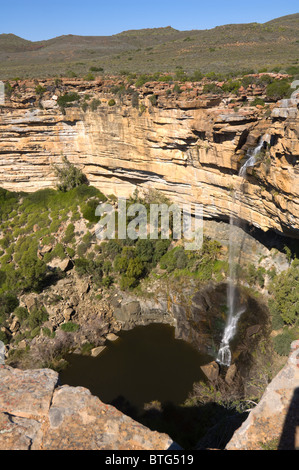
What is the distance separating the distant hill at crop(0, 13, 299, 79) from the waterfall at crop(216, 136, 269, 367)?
1186cm

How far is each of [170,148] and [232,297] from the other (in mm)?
11536

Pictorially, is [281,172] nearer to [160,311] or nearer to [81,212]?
[160,311]

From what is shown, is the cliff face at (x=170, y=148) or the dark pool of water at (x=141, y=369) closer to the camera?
the cliff face at (x=170, y=148)

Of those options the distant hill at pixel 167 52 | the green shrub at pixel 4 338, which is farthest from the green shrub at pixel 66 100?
the green shrub at pixel 4 338

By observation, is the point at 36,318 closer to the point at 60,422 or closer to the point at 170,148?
the point at 170,148

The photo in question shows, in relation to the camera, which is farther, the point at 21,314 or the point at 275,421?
the point at 21,314

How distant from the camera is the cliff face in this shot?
1539 cm

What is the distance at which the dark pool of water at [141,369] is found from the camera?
54.2 feet

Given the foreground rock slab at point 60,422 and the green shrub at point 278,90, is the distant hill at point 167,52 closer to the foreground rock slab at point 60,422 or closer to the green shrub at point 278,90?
the green shrub at point 278,90

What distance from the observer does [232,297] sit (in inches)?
808

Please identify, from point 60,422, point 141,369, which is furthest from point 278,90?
point 141,369

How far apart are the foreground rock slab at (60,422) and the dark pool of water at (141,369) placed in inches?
443

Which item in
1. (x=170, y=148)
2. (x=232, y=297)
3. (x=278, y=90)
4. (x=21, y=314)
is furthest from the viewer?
(x=21, y=314)
